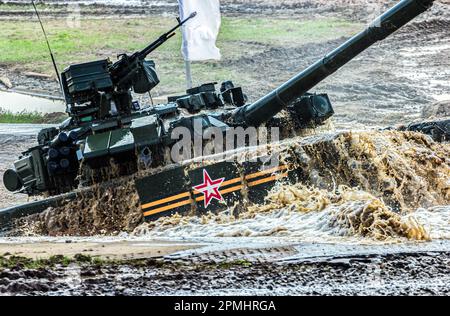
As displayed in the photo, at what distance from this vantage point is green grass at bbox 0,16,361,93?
2833cm

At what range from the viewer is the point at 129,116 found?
1372 centimetres

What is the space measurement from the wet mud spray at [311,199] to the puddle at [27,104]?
12.7m

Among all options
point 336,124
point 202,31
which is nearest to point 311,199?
point 202,31

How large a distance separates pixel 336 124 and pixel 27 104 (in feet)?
31.2

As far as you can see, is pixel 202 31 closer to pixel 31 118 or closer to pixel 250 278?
pixel 31 118

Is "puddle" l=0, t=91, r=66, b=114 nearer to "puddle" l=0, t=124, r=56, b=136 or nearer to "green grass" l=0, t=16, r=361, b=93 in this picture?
"puddle" l=0, t=124, r=56, b=136

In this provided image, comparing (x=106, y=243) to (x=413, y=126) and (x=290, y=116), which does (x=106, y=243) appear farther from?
(x=413, y=126)

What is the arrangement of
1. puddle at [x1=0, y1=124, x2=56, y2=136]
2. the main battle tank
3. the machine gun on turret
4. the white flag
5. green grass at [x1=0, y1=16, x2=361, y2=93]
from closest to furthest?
the main battle tank → the machine gun on turret → the white flag → puddle at [x1=0, y1=124, x2=56, y2=136] → green grass at [x1=0, y1=16, x2=361, y2=93]

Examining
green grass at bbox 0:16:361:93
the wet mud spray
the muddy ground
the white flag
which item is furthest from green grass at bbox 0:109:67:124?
the wet mud spray

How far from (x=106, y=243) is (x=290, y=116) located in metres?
4.33

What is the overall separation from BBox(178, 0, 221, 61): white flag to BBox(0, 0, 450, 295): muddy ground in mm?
3147

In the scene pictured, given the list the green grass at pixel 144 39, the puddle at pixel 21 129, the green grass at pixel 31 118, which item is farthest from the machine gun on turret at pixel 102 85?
the green grass at pixel 144 39

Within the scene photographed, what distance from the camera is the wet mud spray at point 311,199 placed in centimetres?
1222
